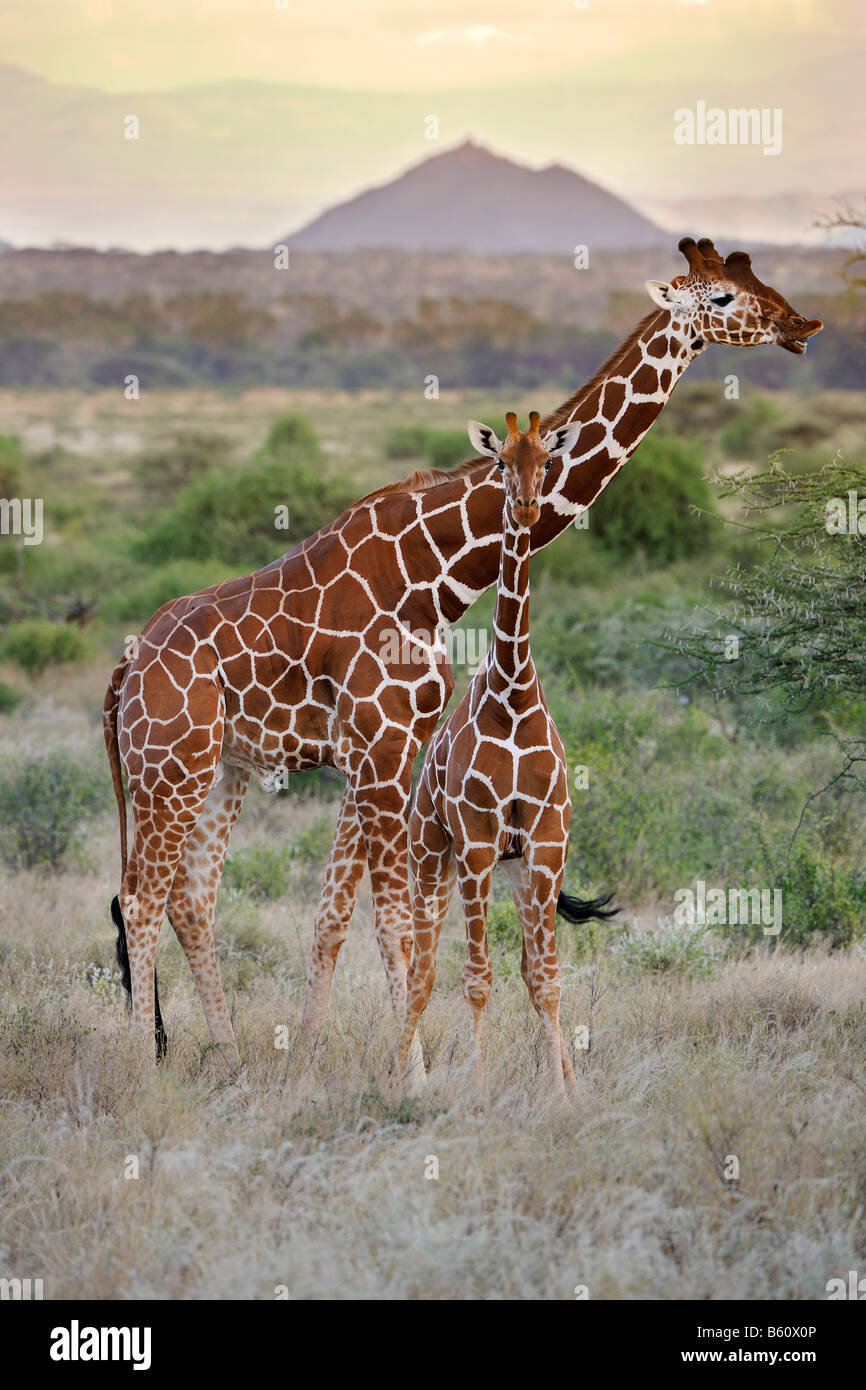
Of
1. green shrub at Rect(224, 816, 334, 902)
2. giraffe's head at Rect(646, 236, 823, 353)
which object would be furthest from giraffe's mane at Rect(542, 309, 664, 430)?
green shrub at Rect(224, 816, 334, 902)

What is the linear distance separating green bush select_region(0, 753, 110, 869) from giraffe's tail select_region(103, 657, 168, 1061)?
12.1 ft

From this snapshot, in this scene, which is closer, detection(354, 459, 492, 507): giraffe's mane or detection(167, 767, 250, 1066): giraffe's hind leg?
detection(354, 459, 492, 507): giraffe's mane

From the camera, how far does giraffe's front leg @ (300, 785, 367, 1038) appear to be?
21.6 ft

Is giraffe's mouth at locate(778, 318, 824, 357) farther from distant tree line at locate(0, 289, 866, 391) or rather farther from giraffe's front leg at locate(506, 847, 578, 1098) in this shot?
distant tree line at locate(0, 289, 866, 391)

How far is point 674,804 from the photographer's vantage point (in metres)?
10.3

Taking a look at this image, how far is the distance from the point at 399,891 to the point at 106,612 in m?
13.8

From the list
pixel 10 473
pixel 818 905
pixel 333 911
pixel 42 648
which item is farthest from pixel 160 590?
pixel 333 911

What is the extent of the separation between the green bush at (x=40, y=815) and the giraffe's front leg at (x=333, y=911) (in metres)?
4.38

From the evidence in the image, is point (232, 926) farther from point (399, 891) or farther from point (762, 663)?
point (762, 663)

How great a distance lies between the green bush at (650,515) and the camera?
854 inches

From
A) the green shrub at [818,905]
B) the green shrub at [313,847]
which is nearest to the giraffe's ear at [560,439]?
the green shrub at [818,905]

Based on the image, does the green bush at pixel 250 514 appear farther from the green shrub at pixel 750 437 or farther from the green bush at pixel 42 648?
the green shrub at pixel 750 437

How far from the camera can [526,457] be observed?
17.9ft
